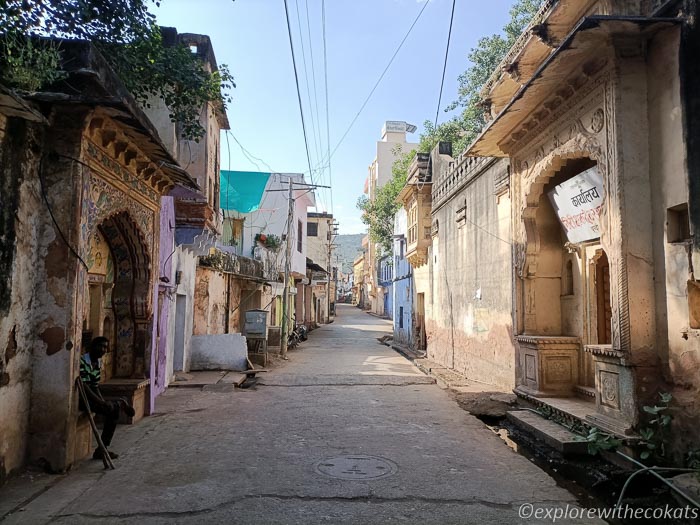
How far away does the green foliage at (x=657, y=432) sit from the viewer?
507 centimetres

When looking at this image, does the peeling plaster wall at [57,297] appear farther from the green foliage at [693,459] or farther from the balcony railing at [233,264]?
the balcony railing at [233,264]

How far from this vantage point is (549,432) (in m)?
6.35

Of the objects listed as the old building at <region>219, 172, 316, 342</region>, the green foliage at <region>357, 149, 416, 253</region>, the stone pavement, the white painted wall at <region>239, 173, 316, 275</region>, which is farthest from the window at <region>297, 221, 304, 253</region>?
the stone pavement

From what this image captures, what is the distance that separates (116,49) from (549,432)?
26.4ft

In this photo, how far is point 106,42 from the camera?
23.1ft

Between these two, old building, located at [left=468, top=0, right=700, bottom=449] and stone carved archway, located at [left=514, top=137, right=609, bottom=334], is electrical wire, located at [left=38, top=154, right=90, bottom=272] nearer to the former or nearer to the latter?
old building, located at [left=468, top=0, right=700, bottom=449]

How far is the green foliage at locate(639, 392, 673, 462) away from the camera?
507cm

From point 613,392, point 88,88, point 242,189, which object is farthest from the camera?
point 242,189

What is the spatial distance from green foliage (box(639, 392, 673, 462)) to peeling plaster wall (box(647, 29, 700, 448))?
A: 4.0 inches

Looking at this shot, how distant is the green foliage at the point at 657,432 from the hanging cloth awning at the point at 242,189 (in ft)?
47.7

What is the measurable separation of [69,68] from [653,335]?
22.2ft

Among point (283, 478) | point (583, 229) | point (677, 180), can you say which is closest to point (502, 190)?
point (583, 229)

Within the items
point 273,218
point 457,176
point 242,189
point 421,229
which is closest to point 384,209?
point 273,218

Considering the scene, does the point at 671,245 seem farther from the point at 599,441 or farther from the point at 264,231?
the point at 264,231
